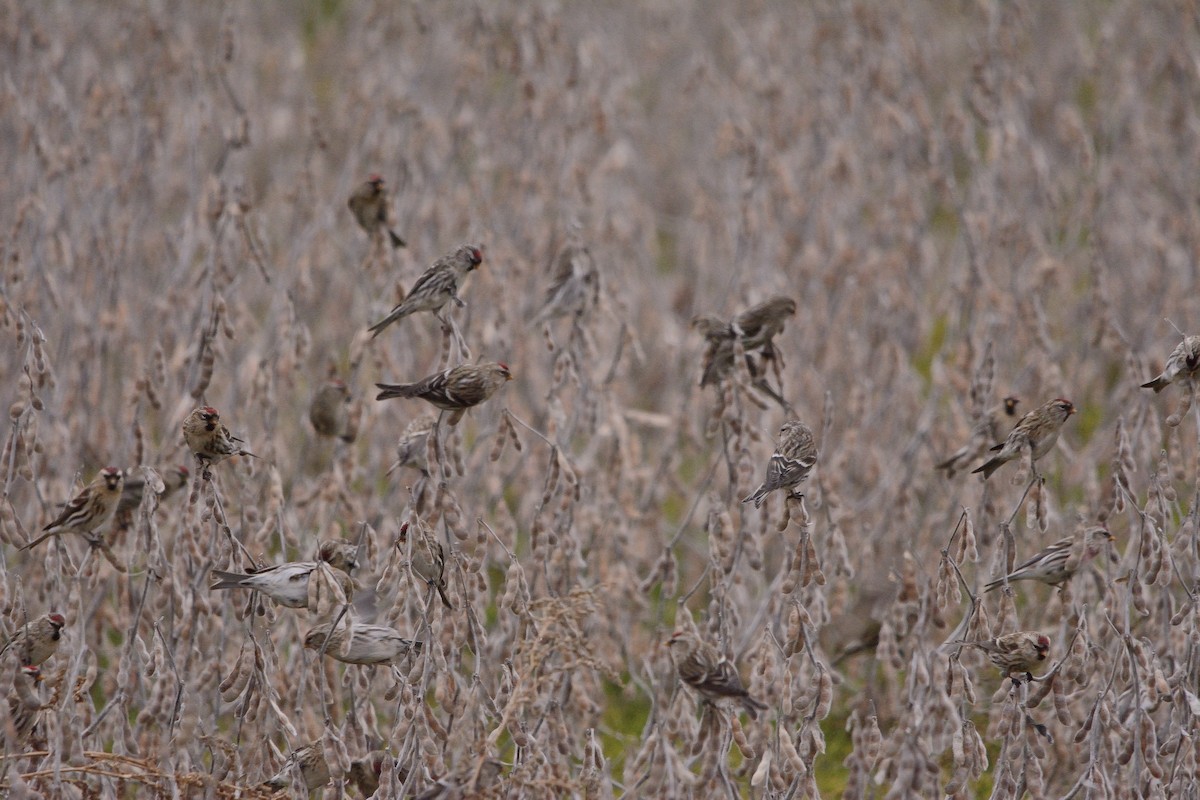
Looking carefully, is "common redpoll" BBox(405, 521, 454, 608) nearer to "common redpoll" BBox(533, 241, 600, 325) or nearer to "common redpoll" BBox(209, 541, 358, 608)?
"common redpoll" BBox(209, 541, 358, 608)

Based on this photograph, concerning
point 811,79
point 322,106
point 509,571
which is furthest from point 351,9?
point 509,571

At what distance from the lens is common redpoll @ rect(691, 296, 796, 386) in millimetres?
2912

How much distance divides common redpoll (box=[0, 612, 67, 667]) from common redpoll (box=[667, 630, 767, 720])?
1.32m

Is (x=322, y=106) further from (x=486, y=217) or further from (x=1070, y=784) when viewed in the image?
(x=1070, y=784)

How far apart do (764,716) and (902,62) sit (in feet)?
9.67

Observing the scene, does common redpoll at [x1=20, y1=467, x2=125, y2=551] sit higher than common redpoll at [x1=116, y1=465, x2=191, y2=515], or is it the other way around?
common redpoll at [x1=20, y1=467, x2=125, y2=551]

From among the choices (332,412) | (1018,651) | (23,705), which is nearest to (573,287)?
(332,412)

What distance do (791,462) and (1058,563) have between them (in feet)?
2.09

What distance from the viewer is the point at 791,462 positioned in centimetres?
264

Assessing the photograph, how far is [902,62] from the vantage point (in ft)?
15.8

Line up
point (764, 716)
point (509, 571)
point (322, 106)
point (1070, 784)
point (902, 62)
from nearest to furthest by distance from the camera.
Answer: point (509, 571)
point (764, 716)
point (1070, 784)
point (902, 62)
point (322, 106)

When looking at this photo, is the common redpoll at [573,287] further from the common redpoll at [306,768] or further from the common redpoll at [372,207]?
the common redpoll at [306,768]

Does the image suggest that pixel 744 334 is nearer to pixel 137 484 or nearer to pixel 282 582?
pixel 282 582

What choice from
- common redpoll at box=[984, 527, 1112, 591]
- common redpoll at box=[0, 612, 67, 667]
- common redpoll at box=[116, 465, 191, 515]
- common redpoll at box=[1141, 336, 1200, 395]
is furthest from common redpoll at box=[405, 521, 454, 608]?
common redpoll at box=[1141, 336, 1200, 395]
